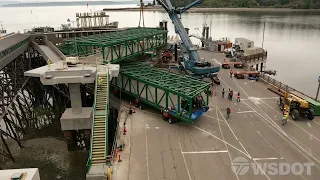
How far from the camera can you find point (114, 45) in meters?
42.3

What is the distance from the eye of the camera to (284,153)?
2683cm

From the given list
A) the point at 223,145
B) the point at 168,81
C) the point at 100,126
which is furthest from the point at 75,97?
the point at 223,145

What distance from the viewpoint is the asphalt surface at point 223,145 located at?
2394cm

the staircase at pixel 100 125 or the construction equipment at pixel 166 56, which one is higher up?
the construction equipment at pixel 166 56

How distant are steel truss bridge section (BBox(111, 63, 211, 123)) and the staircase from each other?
5.22 metres

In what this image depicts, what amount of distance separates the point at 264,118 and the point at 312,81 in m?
39.1

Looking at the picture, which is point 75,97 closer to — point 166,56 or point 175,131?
point 175,131

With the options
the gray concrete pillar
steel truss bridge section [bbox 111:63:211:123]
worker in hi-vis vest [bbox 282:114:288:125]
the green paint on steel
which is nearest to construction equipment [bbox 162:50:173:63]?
steel truss bridge section [bbox 111:63:211:123]

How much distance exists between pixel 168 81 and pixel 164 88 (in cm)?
327

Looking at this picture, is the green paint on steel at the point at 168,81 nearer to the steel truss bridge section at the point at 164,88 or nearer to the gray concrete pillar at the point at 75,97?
the steel truss bridge section at the point at 164,88

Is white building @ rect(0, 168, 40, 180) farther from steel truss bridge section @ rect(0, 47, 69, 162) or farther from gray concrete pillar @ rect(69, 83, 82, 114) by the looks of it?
steel truss bridge section @ rect(0, 47, 69, 162)

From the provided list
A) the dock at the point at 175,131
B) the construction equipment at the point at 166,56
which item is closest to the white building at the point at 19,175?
the dock at the point at 175,131

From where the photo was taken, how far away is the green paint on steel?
32344 millimetres

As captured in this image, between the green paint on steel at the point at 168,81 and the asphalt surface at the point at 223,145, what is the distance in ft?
12.6
